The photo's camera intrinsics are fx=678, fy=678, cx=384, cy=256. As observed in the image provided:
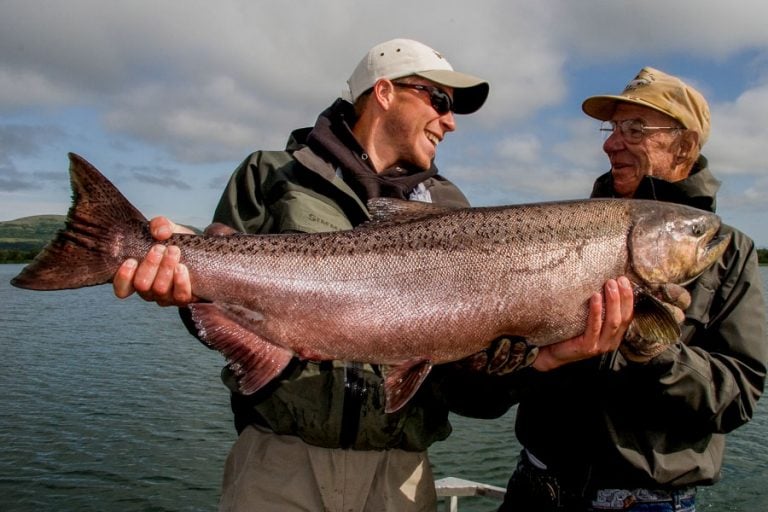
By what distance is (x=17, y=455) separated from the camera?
14.1 meters

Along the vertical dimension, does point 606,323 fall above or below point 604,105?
below

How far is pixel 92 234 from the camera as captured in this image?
12.4ft

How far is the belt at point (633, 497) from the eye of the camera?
3.98 metres

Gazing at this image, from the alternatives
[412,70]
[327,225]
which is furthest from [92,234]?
[412,70]

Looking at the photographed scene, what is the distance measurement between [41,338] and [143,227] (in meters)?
25.7

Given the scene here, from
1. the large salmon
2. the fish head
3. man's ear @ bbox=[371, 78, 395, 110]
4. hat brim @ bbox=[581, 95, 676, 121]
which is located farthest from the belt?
man's ear @ bbox=[371, 78, 395, 110]

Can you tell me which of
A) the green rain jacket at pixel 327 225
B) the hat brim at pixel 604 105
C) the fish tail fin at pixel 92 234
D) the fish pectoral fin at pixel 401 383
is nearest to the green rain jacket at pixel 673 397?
the green rain jacket at pixel 327 225

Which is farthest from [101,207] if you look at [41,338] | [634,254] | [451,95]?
[41,338]

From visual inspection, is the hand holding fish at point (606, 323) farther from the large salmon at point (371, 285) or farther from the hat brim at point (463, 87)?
the hat brim at point (463, 87)

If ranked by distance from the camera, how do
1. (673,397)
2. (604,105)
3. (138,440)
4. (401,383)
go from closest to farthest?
(401,383)
(673,397)
(604,105)
(138,440)

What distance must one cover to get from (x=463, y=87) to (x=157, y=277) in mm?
2307

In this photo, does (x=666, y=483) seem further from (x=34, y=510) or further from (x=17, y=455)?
(x=17, y=455)

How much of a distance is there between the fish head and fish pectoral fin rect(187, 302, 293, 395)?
2.11 m

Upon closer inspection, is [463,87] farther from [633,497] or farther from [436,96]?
[633,497]
